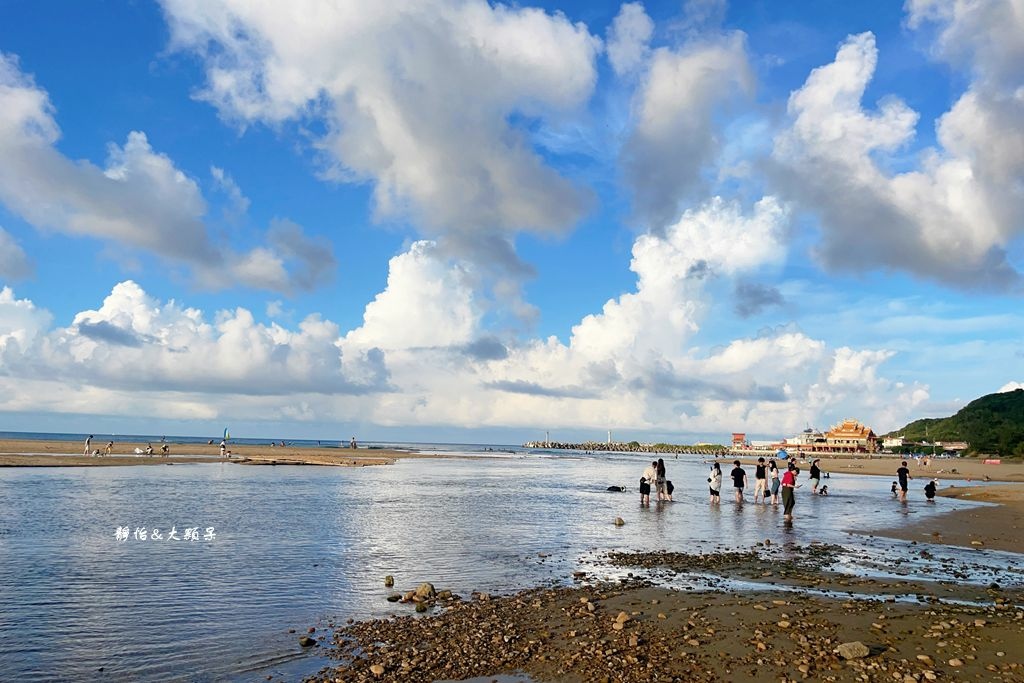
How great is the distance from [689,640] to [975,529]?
2472cm

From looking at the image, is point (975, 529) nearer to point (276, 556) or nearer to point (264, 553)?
point (276, 556)

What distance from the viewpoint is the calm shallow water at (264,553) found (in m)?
12.0

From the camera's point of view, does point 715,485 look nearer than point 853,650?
No

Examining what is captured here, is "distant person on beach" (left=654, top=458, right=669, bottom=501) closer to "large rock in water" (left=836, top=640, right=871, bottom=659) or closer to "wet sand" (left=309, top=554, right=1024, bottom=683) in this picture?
"wet sand" (left=309, top=554, right=1024, bottom=683)

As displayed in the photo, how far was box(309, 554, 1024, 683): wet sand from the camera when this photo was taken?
10273 mm

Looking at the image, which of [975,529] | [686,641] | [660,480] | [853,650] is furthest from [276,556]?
[975,529]

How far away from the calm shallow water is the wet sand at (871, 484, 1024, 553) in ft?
6.02

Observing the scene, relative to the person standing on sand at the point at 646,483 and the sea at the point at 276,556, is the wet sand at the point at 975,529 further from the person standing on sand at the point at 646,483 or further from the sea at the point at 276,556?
the person standing on sand at the point at 646,483

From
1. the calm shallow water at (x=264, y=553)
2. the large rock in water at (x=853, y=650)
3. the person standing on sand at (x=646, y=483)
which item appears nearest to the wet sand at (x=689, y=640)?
the large rock in water at (x=853, y=650)

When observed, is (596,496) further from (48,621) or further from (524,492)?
(48,621)

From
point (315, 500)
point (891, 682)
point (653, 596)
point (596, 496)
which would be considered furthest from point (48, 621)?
point (596, 496)

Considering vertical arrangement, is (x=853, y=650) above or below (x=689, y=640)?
above

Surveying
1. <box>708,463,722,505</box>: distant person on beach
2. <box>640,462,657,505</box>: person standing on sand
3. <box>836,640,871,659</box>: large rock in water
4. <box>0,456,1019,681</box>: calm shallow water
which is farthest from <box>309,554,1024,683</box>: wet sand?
<box>640,462,657,505</box>: person standing on sand

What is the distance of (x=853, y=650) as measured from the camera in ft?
35.3
